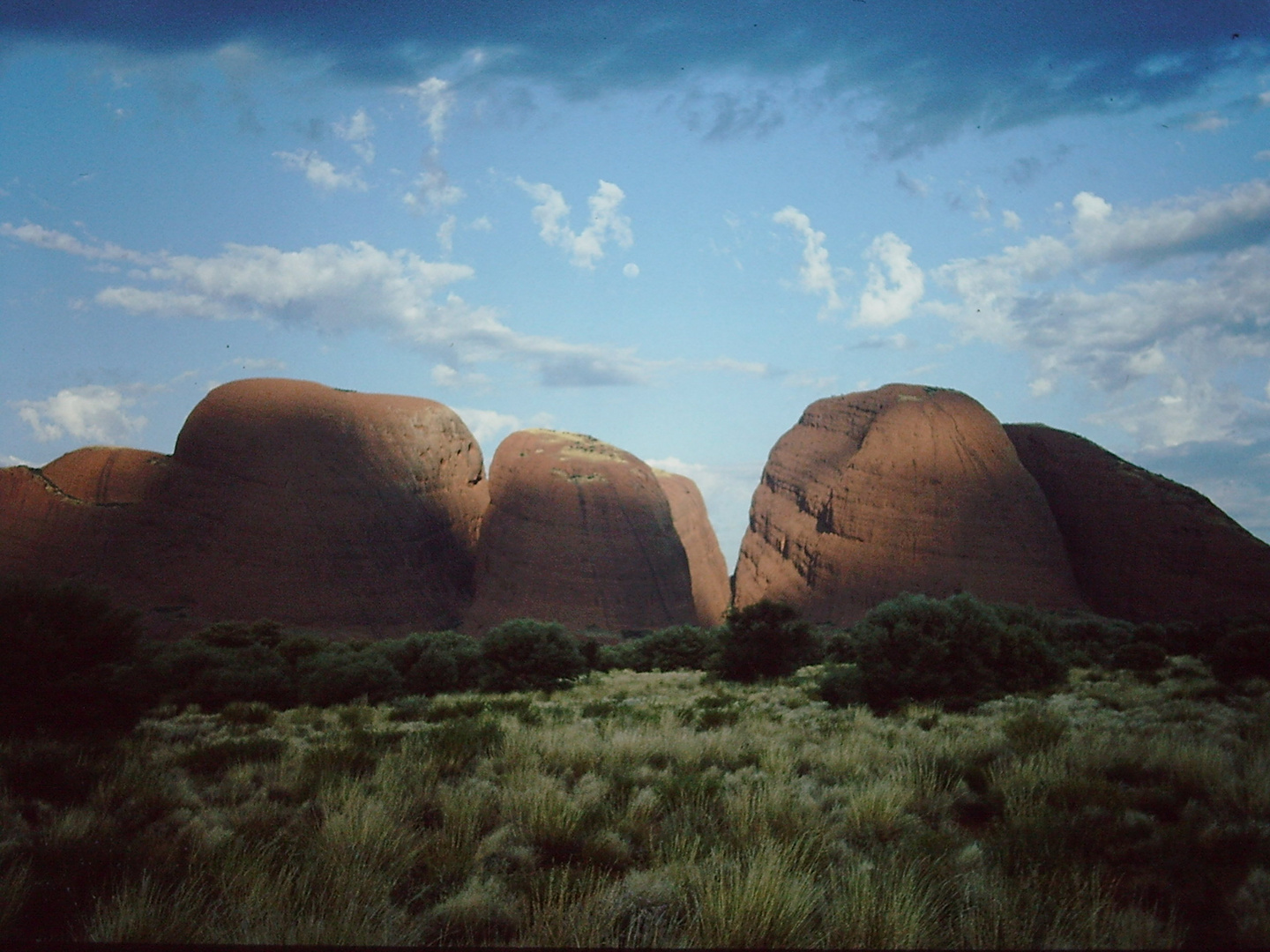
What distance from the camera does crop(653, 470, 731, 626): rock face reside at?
69562 millimetres

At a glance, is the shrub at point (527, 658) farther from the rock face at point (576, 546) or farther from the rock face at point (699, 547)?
the rock face at point (699, 547)

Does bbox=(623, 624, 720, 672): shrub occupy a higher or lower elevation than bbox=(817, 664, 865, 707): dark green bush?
Result: lower

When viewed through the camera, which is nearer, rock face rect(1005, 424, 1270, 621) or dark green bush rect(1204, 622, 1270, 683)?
dark green bush rect(1204, 622, 1270, 683)

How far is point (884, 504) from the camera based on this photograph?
57.1 metres

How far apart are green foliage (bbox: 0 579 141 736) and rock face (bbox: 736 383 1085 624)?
2001 inches

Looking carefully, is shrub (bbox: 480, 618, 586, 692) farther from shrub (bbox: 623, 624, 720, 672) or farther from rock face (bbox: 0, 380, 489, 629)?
rock face (bbox: 0, 380, 489, 629)

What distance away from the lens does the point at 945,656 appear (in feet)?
42.6

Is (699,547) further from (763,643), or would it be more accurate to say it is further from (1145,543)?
(763,643)

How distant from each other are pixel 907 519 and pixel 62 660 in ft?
184

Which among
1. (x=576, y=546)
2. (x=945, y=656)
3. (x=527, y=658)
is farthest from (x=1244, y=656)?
(x=576, y=546)

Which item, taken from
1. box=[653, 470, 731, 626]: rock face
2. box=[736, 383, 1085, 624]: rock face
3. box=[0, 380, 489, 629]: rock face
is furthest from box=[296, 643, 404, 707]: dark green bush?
box=[653, 470, 731, 626]: rock face

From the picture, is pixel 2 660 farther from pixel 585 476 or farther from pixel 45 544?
pixel 585 476

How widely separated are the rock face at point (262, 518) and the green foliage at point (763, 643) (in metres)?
32.6

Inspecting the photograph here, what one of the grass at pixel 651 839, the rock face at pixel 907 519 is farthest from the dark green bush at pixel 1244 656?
the rock face at pixel 907 519
